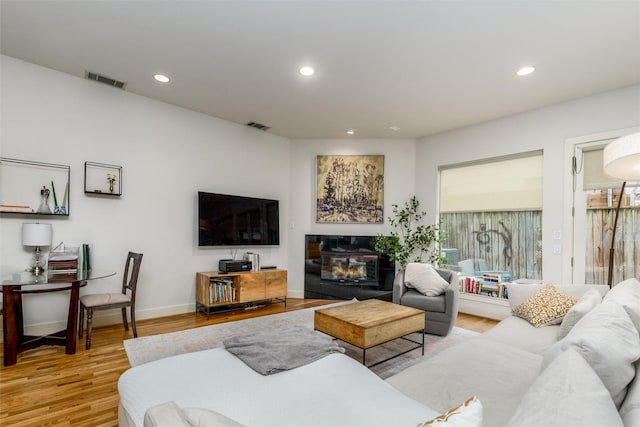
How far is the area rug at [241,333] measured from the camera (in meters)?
2.76

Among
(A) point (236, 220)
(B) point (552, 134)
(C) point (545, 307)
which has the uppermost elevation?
(B) point (552, 134)

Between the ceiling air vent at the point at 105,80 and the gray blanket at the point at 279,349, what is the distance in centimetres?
326

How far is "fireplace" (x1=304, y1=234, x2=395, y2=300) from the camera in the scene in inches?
205

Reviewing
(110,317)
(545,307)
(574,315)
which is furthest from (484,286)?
(110,317)

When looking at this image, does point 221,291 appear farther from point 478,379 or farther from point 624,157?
point 624,157

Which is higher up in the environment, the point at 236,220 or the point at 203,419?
the point at 236,220

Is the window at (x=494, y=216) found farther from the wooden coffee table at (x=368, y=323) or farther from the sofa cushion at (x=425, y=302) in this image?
the wooden coffee table at (x=368, y=323)

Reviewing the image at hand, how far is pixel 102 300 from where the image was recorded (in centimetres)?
309

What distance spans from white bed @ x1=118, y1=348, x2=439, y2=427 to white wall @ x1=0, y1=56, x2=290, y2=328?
2.52 meters

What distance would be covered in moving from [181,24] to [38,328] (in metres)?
3.34

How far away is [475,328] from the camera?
3896 mm

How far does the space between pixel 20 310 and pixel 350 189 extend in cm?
441

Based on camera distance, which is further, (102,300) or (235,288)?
(235,288)

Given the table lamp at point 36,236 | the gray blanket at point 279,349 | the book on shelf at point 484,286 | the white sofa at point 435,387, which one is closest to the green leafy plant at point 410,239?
the book on shelf at point 484,286
